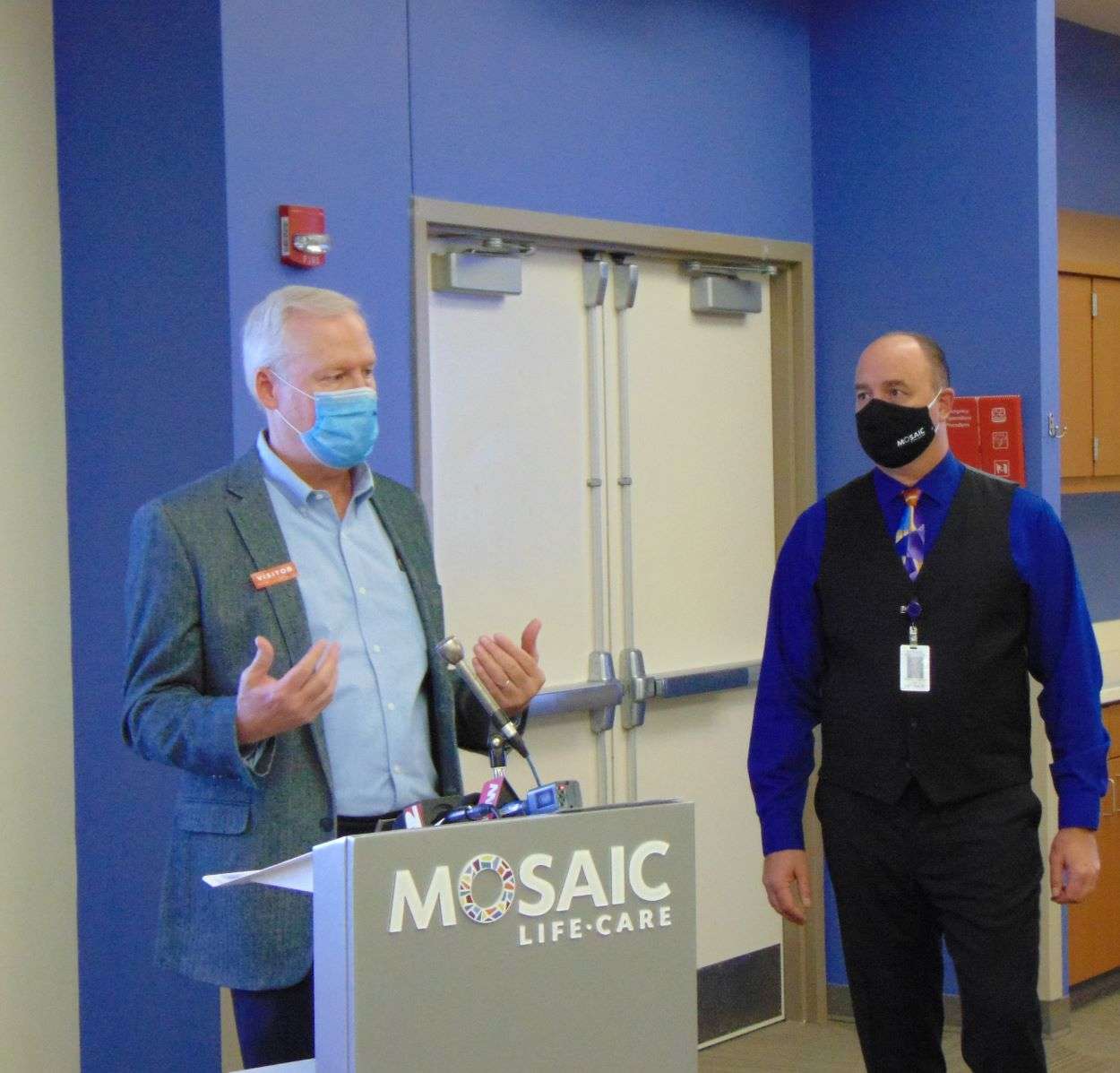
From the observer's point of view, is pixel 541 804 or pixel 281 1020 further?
pixel 281 1020

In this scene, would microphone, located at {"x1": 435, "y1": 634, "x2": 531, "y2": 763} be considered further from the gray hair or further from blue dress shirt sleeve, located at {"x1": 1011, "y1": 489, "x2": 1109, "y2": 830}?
blue dress shirt sleeve, located at {"x1": 1011, "y1": 489, "x2": 1109, "y2": 830}

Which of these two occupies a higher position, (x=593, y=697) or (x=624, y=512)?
(x=624, y=512)

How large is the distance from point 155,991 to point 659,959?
189 centimetres

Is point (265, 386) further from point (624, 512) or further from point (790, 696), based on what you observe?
point (624, 512)

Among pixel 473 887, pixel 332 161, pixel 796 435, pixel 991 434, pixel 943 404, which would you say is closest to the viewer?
pixel 473 887

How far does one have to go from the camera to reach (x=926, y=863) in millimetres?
2668

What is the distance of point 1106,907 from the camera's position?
4.67 m

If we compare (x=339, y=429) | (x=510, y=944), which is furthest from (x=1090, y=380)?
(x=510, y=944)

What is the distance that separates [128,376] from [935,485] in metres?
1.62

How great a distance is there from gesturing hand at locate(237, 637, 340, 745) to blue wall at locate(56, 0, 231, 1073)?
122 centimetres

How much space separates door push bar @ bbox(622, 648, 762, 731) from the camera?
13.6 ft

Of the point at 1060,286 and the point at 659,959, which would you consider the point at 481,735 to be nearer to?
the point at 659,959

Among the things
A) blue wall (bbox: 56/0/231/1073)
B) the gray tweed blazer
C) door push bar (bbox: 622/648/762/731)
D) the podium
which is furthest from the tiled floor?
the podium

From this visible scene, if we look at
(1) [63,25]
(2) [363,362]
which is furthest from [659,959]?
(1) [63,25]
